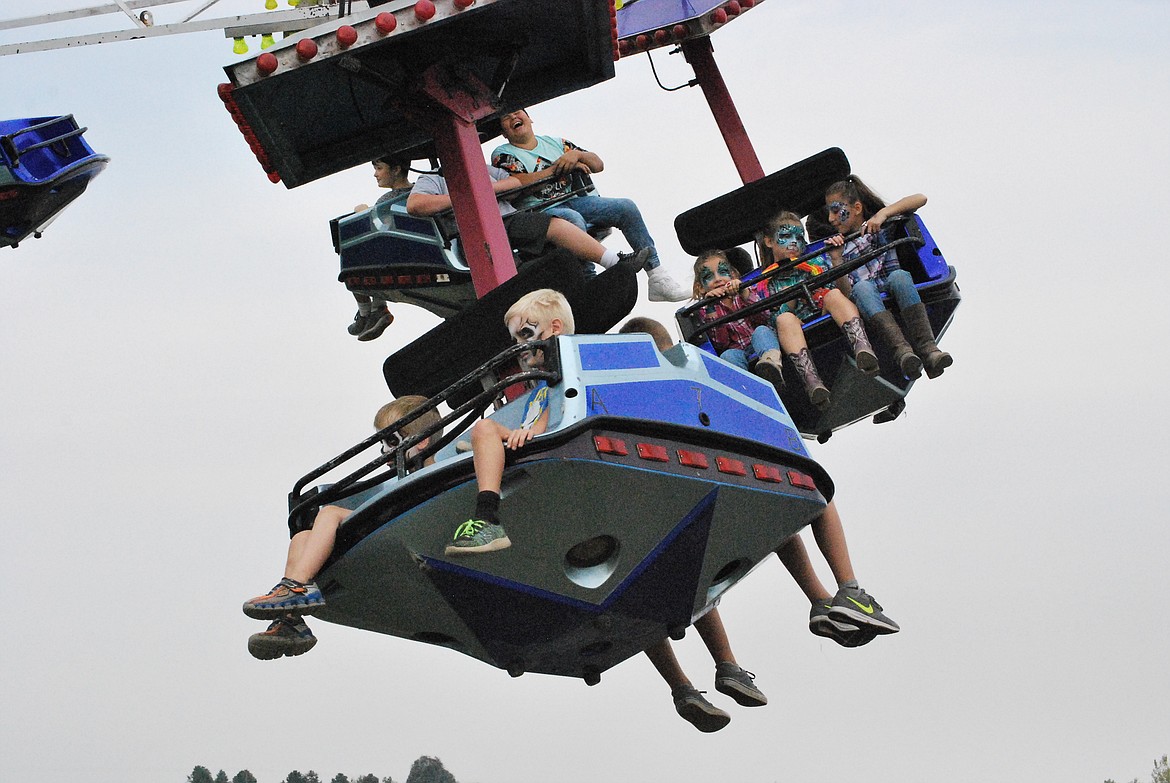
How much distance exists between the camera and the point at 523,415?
1373cm

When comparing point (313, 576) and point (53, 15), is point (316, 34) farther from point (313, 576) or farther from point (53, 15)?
point (53, 15)

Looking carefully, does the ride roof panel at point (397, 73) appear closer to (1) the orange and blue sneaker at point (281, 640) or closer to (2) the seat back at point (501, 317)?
(2) the seat back at point (501, 317)

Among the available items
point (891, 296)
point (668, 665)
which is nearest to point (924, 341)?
point (891, 296)

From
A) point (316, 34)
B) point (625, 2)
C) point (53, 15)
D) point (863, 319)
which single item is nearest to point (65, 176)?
point (53, 15)

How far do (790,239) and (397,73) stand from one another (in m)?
3.68

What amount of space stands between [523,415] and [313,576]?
1.70 m

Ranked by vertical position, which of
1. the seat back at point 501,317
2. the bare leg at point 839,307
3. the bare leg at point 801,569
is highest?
the seat back at point 501,317

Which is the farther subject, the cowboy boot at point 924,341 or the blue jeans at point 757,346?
the blue jeans at point 757,346

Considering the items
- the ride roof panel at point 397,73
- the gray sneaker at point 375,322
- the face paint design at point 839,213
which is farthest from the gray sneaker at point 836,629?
the gray sneaker at point 375,322

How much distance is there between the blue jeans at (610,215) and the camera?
56.5ft

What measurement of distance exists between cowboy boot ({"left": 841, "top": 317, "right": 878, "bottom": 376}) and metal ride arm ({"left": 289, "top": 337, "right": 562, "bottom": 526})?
3.00 meters

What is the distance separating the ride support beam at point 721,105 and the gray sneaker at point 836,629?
596 centimetres

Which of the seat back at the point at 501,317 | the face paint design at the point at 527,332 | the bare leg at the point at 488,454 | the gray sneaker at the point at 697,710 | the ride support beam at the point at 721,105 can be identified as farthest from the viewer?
the ride support beam at the point at 721,105

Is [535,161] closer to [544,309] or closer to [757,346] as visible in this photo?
[757,346]
